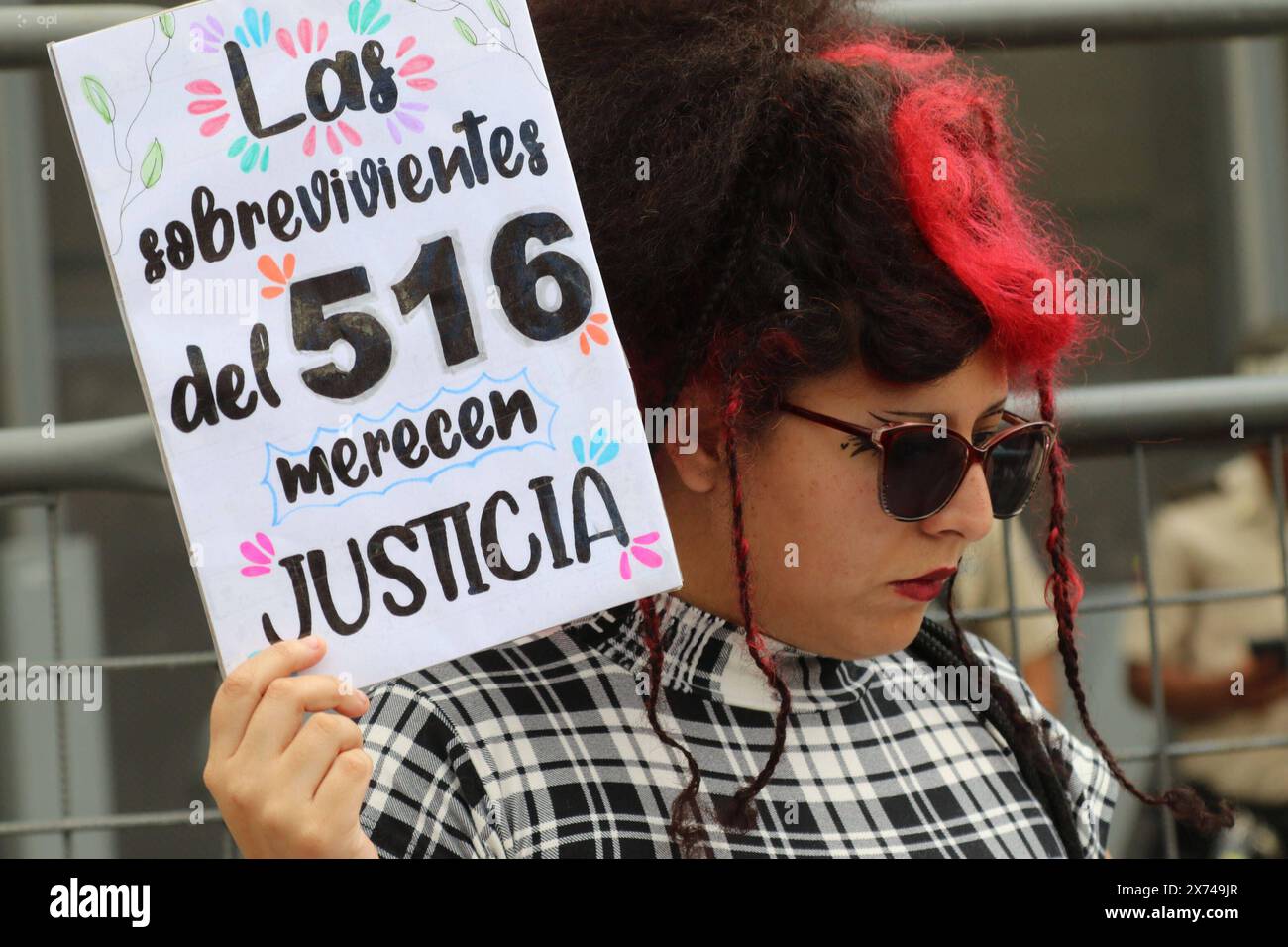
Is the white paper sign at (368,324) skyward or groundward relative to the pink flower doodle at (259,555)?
skyward

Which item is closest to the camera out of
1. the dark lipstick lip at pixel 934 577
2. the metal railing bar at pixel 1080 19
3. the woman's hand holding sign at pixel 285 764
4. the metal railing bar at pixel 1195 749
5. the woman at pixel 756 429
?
the woman's hand holding sign at pixel 285 764

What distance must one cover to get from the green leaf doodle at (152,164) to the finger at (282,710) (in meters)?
0.50

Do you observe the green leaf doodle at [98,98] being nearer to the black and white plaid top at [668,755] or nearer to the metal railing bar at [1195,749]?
the black and white plaid top at [668,755]

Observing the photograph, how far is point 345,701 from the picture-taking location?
4.79 feet

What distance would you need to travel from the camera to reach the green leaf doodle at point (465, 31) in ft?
5.10

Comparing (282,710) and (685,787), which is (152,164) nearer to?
(282,710)

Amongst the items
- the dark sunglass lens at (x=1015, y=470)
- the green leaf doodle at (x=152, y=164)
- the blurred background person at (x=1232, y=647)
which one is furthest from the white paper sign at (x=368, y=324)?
the blurred background person at (x=1232, y=647)

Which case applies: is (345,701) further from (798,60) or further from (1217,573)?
(1217,573)

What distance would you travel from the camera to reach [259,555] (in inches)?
58.4

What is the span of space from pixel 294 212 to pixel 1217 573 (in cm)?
285

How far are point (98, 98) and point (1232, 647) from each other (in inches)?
117

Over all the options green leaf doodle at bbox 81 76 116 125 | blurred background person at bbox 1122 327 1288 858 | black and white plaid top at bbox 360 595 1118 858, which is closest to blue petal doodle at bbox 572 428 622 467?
black and white plaid top at bbox 360 595 1118 858

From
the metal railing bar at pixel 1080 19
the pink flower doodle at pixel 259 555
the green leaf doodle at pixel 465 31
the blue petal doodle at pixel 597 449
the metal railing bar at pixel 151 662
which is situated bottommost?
the metal railing bar at pixel 151 662

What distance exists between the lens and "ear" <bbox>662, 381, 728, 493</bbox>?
1.73m
